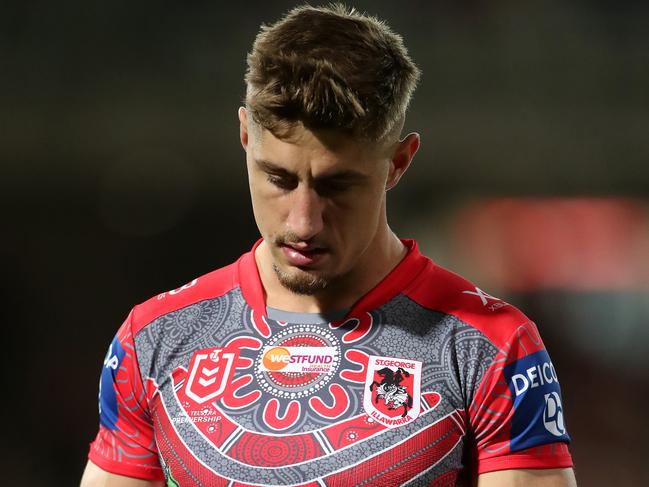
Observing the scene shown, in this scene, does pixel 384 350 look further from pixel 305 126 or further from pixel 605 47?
pixel 605 47

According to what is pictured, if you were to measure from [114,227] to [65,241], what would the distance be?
0.76 ft

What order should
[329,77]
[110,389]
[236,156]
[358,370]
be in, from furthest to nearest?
[236,156]
[110,389]
[358,370]
[329,77]

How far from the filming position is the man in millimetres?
1376

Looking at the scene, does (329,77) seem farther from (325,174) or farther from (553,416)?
(553,416)

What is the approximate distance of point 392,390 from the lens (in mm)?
1431

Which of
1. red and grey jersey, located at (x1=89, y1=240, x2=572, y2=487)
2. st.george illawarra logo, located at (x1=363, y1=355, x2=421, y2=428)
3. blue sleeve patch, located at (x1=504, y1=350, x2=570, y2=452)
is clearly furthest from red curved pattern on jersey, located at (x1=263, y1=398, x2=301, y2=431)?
blue sleeve patch, located at (x1=504, y1=350, x2=570, y2=452)

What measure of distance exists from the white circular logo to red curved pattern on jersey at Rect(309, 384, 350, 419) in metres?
0.31

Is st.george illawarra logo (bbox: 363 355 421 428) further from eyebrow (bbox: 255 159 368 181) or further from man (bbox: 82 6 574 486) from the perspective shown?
eyebrow (bbox: 255 159 368 181)

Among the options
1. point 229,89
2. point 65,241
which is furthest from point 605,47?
point 65,241

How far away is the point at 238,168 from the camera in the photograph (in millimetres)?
4191

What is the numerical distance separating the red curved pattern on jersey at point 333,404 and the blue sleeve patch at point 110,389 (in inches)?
14.4

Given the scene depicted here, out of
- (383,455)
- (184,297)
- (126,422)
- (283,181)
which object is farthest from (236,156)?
(383,455)

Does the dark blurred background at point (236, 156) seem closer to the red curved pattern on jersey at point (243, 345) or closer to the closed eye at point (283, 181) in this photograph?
the red curved pattern on jersey at point (243, 345)

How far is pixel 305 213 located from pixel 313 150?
0.32ft
